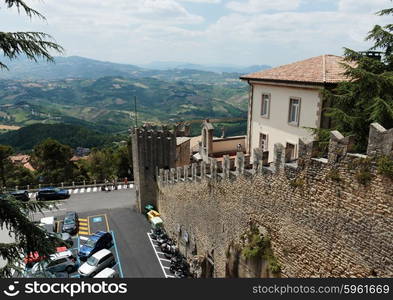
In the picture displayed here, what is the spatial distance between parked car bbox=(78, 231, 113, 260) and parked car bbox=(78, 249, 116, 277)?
1.19 meters

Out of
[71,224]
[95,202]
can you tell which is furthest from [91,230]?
[95,202]

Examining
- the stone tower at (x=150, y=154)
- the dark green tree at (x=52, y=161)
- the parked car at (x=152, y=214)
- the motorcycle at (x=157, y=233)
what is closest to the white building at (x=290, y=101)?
the stone tower at (x=150, y=154)

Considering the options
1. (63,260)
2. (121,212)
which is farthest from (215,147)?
(63,260)

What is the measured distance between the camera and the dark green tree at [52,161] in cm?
4356

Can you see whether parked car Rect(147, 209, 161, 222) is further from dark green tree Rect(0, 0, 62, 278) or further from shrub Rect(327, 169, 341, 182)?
shrub Rect(327, 169, 341, 182)

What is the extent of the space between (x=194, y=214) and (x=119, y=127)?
17218cm

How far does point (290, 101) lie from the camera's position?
16031 millimetres

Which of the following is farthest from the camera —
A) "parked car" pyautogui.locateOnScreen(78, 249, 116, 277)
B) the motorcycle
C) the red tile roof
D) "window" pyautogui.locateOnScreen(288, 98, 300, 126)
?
the motorcycle

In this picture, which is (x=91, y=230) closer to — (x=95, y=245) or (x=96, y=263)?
(x=95, y=245)

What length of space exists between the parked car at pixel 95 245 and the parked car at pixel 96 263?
1.19 metres

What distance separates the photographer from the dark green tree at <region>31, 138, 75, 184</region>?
143 feet

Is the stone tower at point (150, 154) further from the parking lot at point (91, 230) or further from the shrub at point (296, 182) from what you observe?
the shrub at point (296, 182)

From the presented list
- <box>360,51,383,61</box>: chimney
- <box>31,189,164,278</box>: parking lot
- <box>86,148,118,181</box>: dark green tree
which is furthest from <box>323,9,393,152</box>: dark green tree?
<box>86,148,118,181</box>: dark green tree

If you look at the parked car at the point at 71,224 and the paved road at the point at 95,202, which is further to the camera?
the paved road at the point at 95,202
